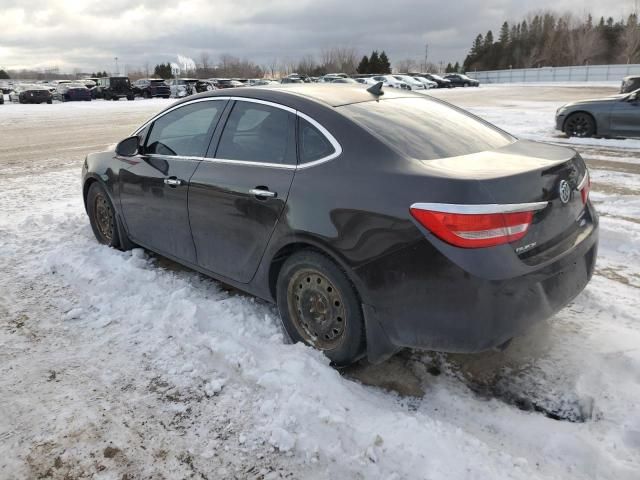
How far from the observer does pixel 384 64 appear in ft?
280

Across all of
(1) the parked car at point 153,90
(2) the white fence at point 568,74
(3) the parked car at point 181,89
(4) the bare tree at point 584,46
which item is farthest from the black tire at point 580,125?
(4) the bare tree at point 584,46

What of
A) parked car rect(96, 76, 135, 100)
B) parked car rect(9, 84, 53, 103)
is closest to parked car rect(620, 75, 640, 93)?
parked car rect(96, 76, 135, 100)

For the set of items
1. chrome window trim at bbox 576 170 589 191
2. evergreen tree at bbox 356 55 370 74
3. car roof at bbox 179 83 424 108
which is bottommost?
chrome window trim at bbox 576 170 589 191

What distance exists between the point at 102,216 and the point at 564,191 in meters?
4.52

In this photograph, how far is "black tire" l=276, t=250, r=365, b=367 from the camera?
3041 millimetres

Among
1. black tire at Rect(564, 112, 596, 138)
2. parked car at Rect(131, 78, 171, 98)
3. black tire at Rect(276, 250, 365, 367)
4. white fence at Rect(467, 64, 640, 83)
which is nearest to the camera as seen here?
black tire at Rect(276, 250, 365, 367)

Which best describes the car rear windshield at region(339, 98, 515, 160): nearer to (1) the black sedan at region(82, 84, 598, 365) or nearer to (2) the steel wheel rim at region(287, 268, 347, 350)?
(1) the black sedan at region(82, 84, 598, 365)

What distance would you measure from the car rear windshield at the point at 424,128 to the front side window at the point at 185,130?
4.06 feet

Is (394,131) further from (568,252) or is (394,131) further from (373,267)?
(568,252)

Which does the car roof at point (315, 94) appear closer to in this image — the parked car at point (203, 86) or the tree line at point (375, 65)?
the parked car at point (203, 86)

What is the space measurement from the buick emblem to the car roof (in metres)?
1.43

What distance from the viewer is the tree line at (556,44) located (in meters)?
84.5

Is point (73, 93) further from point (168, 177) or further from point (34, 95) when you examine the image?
point (168, 177)

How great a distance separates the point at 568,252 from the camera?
2.92m
